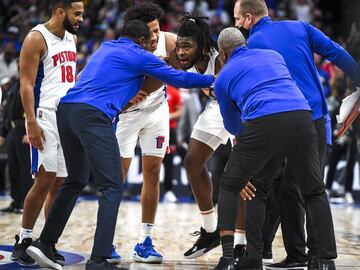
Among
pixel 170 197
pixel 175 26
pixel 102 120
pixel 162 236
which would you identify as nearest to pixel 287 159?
pixel 102 120

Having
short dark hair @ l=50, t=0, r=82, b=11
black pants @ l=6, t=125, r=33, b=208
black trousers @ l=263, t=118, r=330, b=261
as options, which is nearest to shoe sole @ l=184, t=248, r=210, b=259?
black trousers @ l=263, t=118, r=330, b=261

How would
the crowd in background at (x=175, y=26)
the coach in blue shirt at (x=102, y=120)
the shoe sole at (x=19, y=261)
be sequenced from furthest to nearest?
the crowd in background at (x=175, y=26) < the shoe sole at (x=19, y=261) < the coach in blue shirt at (x=102, y=120)

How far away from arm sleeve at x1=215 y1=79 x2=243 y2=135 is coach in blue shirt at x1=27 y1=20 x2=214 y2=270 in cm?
30

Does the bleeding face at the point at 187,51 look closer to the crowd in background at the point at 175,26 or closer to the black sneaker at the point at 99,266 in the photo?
the black sneaker at the point at 99,266

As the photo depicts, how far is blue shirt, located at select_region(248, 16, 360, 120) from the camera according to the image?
4.97 m

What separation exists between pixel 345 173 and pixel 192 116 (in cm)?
266

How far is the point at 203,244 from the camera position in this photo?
18.7 ft

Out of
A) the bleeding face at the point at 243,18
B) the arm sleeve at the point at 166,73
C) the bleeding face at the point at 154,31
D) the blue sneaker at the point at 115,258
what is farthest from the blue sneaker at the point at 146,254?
the bleeding face at the point at 243,18

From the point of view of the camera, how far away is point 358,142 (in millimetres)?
10453

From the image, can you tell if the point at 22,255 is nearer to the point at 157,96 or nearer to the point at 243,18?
the point at 157,96

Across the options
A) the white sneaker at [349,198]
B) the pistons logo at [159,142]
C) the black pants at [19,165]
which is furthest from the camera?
the white sneaker at [349,198]

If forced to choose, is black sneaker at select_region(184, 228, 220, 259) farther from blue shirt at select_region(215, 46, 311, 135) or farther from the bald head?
the bald head

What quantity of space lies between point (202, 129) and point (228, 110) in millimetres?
987

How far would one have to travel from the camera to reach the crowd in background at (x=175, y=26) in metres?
11.0
